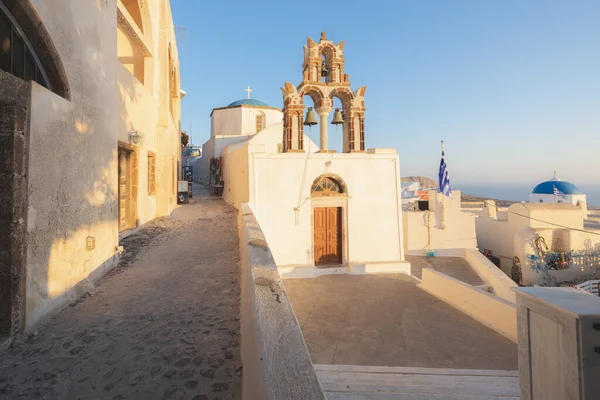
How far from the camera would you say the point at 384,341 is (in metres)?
6.43

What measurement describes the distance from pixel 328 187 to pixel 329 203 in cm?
68

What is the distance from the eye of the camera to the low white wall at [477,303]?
6.56m

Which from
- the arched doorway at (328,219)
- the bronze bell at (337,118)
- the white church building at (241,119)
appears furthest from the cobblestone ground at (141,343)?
the white church building at (241,119)

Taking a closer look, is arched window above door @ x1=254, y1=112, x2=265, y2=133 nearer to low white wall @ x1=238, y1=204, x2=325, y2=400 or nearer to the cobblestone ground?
the cobblestone ground

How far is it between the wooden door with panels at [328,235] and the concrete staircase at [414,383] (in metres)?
7.33

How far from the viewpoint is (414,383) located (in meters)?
4.48

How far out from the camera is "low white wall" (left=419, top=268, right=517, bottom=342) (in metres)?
6.56

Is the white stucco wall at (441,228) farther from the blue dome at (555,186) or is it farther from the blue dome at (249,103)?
the blue dome at (555,186)

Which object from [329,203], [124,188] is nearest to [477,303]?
[329,203]

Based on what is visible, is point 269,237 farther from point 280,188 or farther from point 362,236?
point 362,236

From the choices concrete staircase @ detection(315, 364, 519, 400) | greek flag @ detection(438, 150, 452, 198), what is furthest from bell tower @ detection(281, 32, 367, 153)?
concrete staircase @ detection(315, 364, 519, 400)

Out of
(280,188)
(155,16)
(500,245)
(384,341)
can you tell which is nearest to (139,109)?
(155,16)

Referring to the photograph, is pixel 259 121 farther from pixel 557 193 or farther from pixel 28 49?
pixel 557 193

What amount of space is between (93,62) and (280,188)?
798cm
